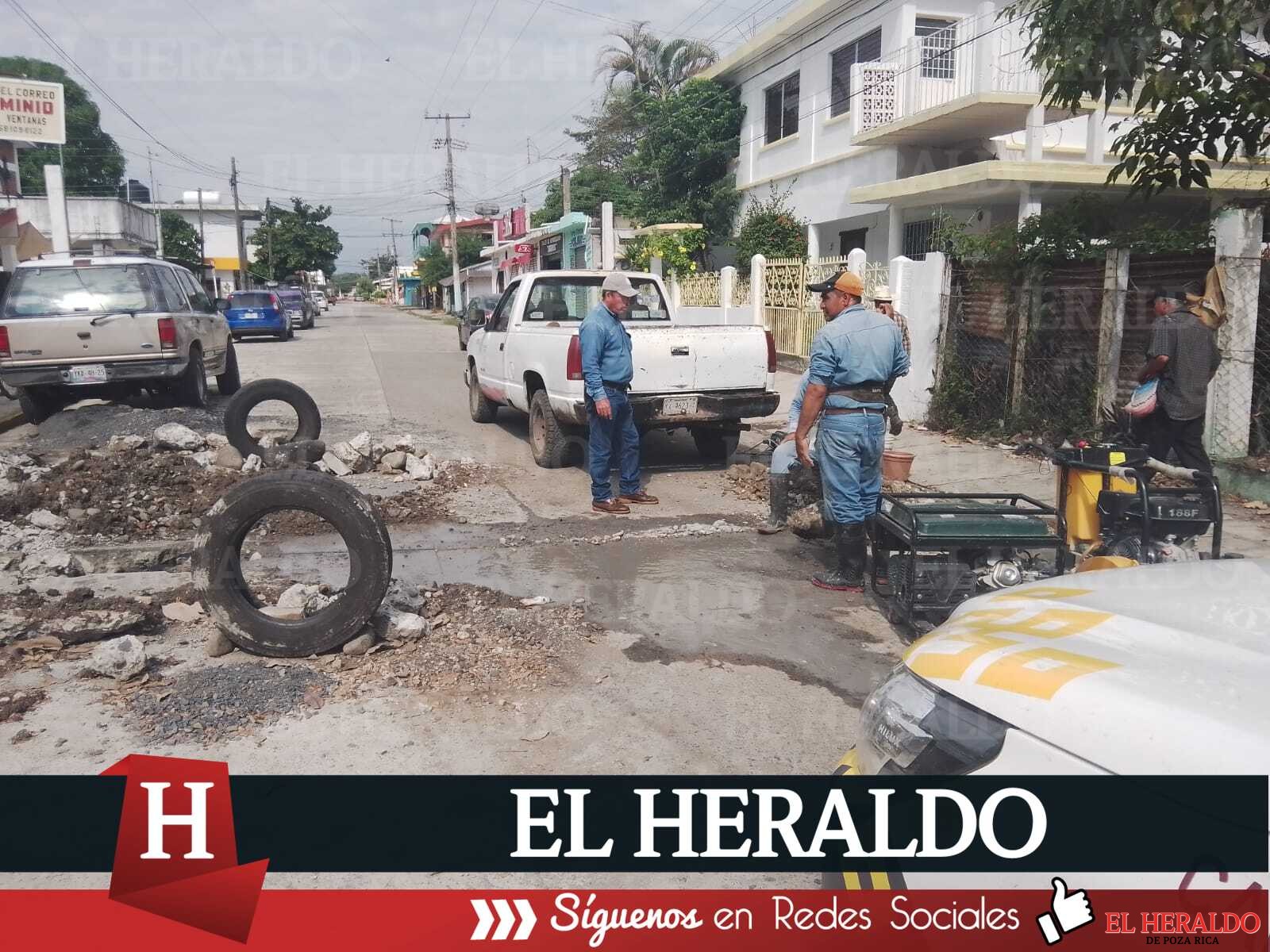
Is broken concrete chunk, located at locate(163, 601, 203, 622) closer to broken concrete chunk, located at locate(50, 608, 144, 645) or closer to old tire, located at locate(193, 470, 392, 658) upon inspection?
broken concrete chunk, located at locate(50, 608, 144, 645)

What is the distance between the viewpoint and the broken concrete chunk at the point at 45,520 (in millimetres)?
7198

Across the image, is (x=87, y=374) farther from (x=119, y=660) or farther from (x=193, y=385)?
(x=119, y=660)

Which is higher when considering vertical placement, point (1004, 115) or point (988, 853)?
point (1004, 115)

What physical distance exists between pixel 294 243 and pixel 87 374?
56239 millimetres

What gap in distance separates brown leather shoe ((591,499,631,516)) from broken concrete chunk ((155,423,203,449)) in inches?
159

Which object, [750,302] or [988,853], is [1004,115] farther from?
[988,853]

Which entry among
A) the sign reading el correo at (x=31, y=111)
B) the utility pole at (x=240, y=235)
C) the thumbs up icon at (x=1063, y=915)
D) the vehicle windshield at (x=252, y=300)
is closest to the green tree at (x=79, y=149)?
the utility pole at (x=240, y=235)

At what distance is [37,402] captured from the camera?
12.1 metres

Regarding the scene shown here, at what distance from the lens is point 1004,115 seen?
16719 mm

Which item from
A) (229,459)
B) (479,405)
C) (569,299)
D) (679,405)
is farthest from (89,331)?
(679,405)

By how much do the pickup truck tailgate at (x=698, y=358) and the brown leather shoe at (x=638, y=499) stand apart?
101cm

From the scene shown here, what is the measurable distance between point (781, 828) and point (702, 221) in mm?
25319

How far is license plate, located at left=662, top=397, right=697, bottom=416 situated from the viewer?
28.9 ft

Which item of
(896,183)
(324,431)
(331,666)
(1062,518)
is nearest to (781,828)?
(331,666)
